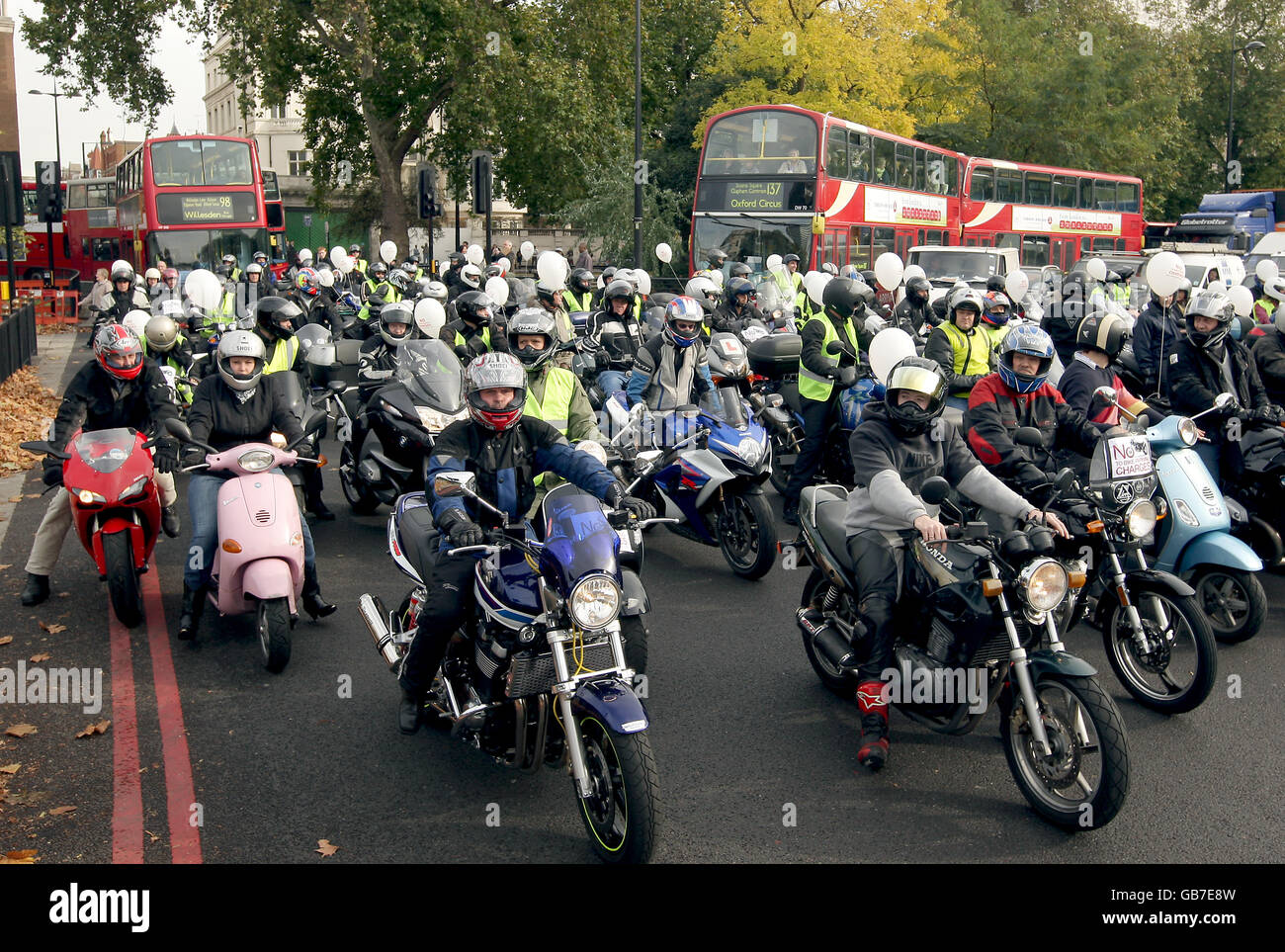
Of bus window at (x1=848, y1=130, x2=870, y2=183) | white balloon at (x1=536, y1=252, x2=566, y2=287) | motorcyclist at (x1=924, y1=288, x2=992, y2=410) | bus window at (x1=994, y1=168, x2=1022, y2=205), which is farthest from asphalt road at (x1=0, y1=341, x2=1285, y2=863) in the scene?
bus window at (x1=994, y1=168, x2=1022, y2=205)

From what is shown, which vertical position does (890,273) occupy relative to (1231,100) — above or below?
below

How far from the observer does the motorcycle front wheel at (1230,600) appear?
654cm

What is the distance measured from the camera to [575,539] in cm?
438

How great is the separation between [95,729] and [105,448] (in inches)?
76.4

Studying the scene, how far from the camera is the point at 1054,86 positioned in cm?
4012

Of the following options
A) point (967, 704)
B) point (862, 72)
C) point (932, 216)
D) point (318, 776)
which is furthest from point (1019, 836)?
point (862, 72)

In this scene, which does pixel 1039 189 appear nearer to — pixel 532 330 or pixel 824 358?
pixel 824 358

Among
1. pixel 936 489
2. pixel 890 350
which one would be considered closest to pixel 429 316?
pixel 890 350

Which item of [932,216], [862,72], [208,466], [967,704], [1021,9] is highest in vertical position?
[1021,9]

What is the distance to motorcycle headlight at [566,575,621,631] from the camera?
4164 millimetres

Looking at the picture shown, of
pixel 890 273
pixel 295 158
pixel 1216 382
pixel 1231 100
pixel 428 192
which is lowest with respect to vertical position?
pixel 1216 382

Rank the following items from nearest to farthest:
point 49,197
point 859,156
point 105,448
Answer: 1. point 105,448
2. point 859,156
3. point 49,197
